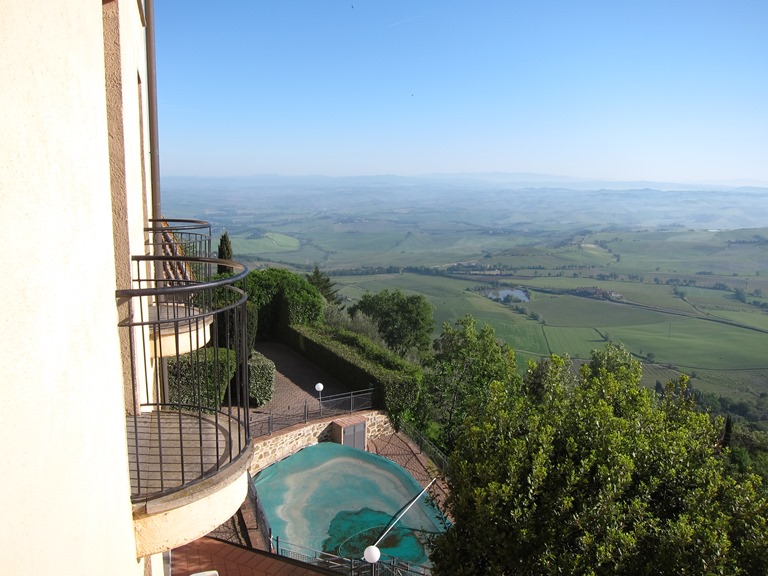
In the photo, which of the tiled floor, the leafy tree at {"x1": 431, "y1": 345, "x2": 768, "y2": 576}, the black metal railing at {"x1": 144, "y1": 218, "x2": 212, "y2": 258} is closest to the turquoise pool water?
the tiled floor

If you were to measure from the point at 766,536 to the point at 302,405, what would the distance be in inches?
503

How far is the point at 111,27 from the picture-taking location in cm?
351

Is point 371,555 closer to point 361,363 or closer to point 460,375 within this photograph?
point 460,375

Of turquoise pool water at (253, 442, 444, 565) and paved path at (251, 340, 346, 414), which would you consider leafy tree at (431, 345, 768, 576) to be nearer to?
turquoise pool water at (253, 442, 444, 565)

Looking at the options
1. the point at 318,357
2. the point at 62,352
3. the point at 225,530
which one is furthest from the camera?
the point at 318,357

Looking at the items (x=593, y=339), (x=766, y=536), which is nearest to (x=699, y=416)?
(x=766, y=536)

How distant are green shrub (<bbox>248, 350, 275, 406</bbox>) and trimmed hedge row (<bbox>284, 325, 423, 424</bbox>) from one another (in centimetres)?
283

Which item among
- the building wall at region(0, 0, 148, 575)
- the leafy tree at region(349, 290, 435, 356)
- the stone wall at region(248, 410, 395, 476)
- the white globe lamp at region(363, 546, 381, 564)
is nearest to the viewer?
the building wall at region(0, 0, 148, 575)

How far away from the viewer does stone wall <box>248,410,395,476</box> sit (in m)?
13.5

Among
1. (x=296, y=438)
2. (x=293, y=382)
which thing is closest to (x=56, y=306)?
(x=296, y=438)

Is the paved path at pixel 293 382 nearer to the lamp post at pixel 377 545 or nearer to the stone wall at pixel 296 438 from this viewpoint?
the stone wall at pixel 296 438

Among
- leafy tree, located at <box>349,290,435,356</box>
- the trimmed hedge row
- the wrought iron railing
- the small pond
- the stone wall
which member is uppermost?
the trimmed hedge row

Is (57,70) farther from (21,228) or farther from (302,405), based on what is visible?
(302,405)

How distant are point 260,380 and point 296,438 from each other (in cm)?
226
